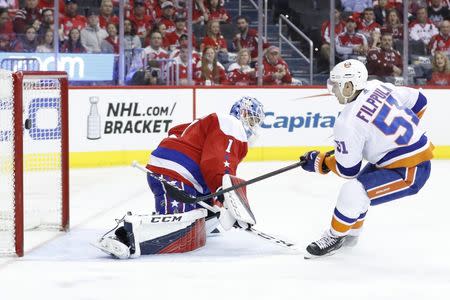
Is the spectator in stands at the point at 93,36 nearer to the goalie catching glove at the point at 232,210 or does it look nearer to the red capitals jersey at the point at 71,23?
the red capitals jersey at the point at 71,23

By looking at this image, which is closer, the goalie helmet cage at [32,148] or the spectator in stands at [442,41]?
the goalie helmet cage at [32,148]

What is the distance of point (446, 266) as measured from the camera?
4445 millimetres

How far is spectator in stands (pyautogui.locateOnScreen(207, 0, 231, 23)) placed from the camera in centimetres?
1003

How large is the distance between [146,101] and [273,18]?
1823 mm

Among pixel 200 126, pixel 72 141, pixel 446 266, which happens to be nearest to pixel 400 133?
pixel 446 266

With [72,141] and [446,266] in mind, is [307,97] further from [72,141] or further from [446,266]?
[446,266]

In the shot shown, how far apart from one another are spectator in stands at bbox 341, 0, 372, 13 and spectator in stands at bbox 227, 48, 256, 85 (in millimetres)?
1150

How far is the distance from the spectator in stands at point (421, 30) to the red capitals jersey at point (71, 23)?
3341 millimetres

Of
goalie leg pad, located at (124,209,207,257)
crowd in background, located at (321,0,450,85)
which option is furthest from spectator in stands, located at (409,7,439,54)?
goalie leg pad, located at (124,209,207,257)

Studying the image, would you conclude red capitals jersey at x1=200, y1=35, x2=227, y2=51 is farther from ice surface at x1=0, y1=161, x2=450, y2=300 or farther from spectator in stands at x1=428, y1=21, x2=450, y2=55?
ice surface at x1=0, y1=161, x2=450, y2=300

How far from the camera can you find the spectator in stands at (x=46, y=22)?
9.07 meters

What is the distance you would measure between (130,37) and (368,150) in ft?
17.2

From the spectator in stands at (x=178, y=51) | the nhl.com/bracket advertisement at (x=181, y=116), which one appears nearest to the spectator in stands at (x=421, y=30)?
the nhl.com/bracket advertisement at (x=181, y=116)

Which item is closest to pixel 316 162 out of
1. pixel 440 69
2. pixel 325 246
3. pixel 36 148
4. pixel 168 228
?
pixel 325 246
